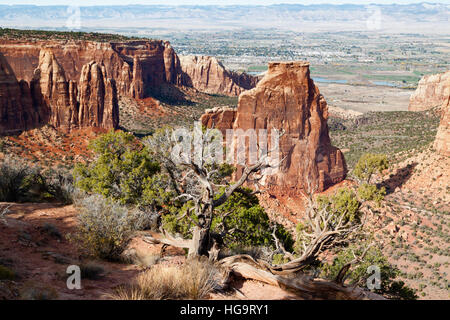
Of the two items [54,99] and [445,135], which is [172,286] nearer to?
[445,135]

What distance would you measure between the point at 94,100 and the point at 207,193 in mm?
45616

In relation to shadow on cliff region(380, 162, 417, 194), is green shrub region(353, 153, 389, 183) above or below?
above

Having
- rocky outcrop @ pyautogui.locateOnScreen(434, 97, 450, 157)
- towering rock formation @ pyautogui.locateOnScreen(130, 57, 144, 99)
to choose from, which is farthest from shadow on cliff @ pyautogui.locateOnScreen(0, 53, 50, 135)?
rocky outcrop @ pyautogui.locateOnScreen(434, 97, 450, 157)

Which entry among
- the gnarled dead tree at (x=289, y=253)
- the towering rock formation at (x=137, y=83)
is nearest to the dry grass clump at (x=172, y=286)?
the gnarled dead tree at (x=289, y=253)

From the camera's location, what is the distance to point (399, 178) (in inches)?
1592

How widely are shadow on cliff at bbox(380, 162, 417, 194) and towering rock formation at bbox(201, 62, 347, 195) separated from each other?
802 centimetres

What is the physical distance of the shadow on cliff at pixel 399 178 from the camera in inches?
1537

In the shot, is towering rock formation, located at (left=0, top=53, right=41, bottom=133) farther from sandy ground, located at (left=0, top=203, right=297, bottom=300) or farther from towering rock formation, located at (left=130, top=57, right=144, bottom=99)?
towering rock formation, located at (left=130, top=57, right=144, bottom=99)

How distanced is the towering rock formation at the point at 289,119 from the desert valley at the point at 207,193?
0.13 m

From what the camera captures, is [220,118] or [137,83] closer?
[220,118]

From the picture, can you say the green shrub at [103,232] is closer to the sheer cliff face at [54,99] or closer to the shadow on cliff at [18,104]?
the shadow on cliff at [18,104]

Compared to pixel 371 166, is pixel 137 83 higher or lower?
higher

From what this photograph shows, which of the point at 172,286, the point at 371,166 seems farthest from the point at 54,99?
the point at 172,286

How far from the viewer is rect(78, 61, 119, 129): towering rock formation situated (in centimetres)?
5138
